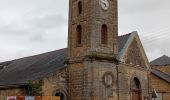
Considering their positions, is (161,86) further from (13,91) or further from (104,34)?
(13,91)

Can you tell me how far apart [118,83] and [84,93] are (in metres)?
3.75

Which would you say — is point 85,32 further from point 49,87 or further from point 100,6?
point 49,87

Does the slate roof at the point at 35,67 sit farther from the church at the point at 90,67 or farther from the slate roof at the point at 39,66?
the church at the point at 90,67

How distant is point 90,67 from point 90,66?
0.09 meters

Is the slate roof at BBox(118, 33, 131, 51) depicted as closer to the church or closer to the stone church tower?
the church

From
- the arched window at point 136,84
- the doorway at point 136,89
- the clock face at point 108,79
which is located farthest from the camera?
the arched window at point 136,84

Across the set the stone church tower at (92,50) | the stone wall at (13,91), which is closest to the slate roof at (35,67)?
the stone wall at (13,91)

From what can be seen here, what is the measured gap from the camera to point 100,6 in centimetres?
2931

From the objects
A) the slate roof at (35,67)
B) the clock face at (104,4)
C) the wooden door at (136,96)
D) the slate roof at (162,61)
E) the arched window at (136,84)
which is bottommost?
the wooden door at (136,96)

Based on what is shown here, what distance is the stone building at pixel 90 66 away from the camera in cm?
2747

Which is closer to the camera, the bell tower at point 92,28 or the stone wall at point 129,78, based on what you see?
the bell tower at point 92,28

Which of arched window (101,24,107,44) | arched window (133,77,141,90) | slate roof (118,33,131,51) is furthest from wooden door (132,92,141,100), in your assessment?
arched window (101,24,107,44)

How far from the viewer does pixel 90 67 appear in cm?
2759

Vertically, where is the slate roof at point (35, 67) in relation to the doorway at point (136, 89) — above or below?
above
